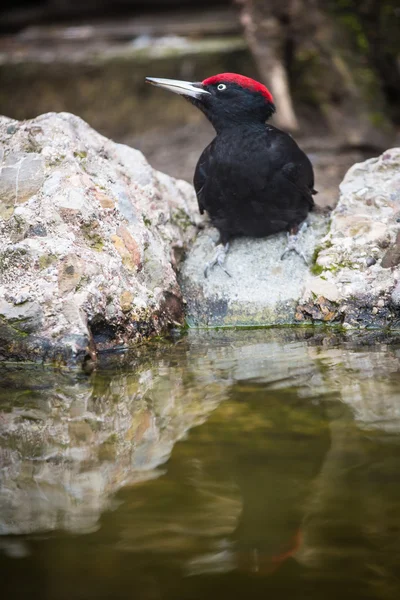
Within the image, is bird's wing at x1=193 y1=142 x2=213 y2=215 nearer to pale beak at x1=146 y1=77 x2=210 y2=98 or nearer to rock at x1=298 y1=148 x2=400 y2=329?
pale beak at x1=146 y1=77 x2=210 y2=98

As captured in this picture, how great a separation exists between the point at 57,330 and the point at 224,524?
1730mm

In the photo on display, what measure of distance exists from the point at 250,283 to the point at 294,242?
370mm

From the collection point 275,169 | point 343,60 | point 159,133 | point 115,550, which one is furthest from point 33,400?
point 159,133

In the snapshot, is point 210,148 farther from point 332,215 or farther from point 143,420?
point 143,420

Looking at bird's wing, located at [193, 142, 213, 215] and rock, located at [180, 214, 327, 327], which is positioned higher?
bird's wing, located at [193, 142, 213, 215]

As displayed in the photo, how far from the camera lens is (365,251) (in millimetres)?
4238

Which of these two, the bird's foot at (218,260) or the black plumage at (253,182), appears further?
the bird's foot at (218,260)

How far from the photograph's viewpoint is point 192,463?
95.9 inches

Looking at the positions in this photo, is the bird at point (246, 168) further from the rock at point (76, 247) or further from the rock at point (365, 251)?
the rock at point (76, 247)

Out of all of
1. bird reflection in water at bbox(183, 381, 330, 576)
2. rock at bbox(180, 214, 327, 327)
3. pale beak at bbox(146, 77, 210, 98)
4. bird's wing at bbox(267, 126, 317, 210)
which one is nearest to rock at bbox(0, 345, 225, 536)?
bird reflection in water at bbox(183, 381, 330, 576)

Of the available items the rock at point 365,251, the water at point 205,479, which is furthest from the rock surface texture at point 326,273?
the water at point 205,479

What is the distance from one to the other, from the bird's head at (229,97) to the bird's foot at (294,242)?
25.9 inches

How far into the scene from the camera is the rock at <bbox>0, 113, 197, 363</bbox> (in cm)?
364

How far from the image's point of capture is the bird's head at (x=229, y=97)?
14.4ft
